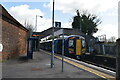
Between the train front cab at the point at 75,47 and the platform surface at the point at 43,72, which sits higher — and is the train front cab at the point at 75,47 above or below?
above

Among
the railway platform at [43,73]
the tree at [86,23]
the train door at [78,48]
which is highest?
the tree at [86,23]

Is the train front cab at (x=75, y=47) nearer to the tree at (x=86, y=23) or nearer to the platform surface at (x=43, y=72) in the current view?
the platform surface at (x=43, y=72)

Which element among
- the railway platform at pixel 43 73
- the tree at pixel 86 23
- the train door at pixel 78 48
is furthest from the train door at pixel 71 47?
the tree at pixel 86 23

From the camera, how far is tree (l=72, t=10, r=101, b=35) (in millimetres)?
61469

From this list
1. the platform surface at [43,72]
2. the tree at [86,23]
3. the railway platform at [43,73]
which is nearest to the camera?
the railway platform at [43,73]

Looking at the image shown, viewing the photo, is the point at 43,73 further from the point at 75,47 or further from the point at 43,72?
the point at 75,47

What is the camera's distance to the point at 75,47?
22.3 meters

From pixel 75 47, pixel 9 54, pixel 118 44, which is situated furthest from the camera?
pixel 75 47

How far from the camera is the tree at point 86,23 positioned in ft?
202

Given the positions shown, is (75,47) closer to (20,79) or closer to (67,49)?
(67,49)

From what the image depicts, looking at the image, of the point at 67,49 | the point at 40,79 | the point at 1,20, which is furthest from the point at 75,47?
the point at 40,79

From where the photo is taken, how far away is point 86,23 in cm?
6153

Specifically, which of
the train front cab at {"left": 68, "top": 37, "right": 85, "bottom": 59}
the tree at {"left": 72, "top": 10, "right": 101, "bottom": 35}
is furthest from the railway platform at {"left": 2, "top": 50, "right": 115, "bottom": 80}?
the tree at {"left": 72, "top": 10, "right": 101, "bottom": 35}

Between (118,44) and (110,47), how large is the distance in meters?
25.4
